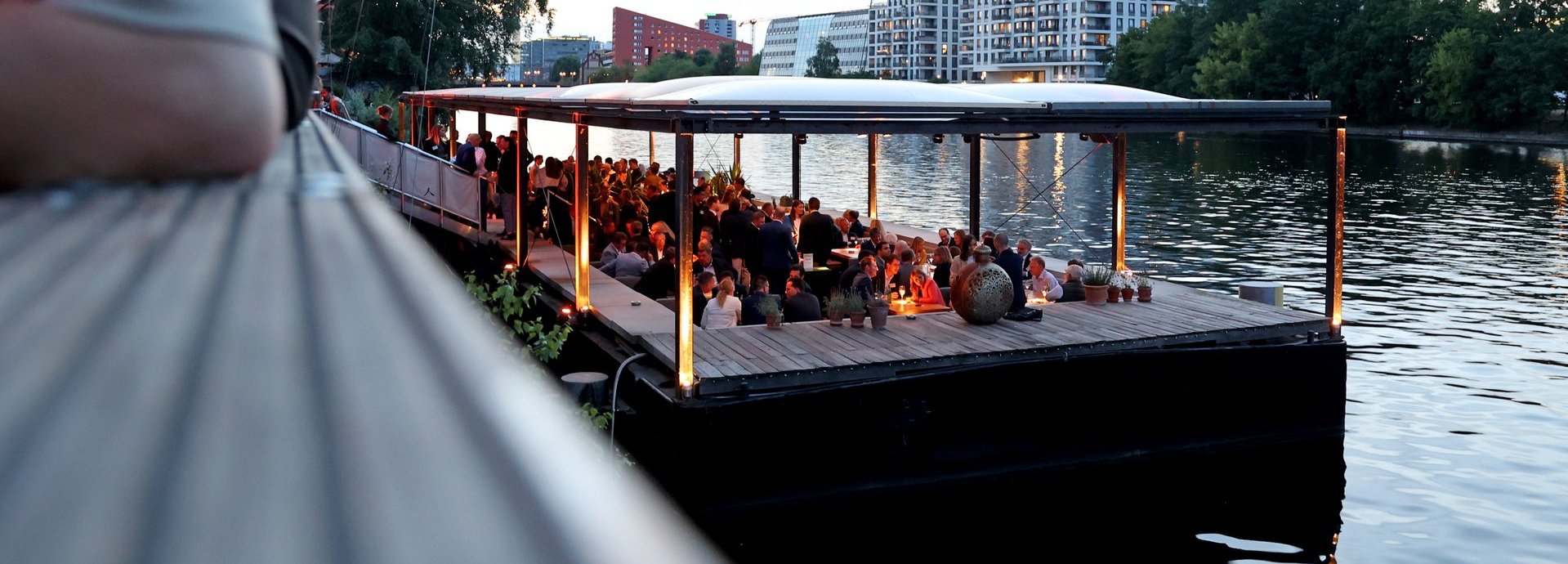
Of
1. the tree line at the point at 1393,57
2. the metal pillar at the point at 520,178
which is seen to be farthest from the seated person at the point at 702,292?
the tree line at the point at 1393,57

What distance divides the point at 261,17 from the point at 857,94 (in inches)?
464

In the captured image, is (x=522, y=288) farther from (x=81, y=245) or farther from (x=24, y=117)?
(x=81, y=245)

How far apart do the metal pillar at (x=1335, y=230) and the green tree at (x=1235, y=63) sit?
9135 cm

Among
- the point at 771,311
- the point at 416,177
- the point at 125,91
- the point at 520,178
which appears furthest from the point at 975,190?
the point at 125,91

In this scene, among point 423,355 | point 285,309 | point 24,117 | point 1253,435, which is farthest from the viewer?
point 1253,435

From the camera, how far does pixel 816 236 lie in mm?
19172

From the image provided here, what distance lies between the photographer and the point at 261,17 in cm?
282

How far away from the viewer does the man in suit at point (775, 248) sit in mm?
16406

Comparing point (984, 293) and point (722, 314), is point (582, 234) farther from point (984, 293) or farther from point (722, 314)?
point (984, 293)

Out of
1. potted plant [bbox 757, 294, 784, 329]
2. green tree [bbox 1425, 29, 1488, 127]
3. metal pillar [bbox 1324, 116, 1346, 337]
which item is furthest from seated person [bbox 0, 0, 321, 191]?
green tree [bbox 1425, 29, 1488, 127]

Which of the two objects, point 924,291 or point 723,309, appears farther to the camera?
point 924,291

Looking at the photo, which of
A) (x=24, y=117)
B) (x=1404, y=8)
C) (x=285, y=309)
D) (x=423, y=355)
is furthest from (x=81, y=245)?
(x=1404, y=8)

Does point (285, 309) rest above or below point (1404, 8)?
below

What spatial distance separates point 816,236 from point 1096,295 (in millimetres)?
4956
